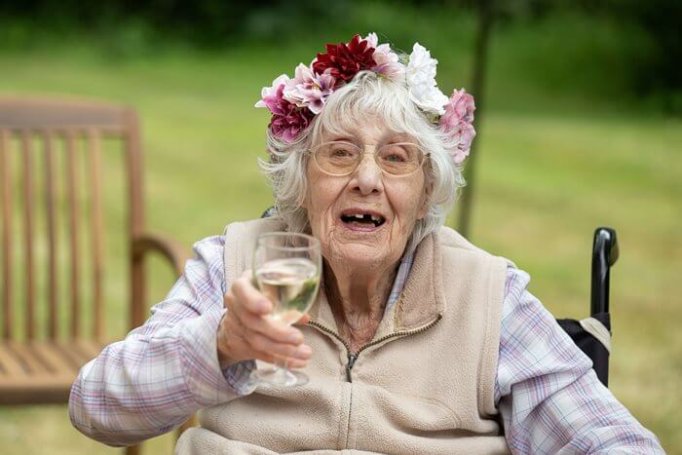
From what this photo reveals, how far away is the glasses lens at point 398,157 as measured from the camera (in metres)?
2.52

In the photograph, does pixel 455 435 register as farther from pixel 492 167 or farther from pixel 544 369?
pixel 492 167

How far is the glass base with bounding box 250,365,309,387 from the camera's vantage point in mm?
2135

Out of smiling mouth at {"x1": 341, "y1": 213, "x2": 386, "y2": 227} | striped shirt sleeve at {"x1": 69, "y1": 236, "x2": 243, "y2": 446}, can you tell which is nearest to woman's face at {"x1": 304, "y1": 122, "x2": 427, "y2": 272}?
smiling mouth at {"x1": 341, "y1": 213, "x2": 386, "y2": 227}

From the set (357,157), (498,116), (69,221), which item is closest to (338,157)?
(357,157)

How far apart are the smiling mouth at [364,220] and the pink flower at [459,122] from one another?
226mm

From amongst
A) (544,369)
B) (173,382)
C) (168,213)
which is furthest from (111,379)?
(168,213)

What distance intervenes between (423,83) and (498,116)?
9.32m

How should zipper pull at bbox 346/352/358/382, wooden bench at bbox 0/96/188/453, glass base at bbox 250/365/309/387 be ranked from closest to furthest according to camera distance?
glass base at bbox 250/365/309/387, zipper pull at bbox 346/352/358/382, wooden bench at bbox 0/96/188/453

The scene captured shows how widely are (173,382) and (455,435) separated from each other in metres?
0.63

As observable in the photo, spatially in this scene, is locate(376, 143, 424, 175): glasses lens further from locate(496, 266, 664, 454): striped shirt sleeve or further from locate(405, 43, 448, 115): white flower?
locate(496, 266, 664, 454): striped shirt sleeve

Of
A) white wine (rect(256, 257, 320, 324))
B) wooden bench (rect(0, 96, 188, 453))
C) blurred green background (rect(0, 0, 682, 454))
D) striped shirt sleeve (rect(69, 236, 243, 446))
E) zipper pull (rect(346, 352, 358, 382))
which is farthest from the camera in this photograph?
blurred green background (rect(0, 0, 682, 454))

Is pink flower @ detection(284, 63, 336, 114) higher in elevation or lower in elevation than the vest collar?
higher

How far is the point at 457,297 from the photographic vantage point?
2.59 metres

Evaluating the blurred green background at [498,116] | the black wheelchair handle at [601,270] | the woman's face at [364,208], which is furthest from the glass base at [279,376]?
the blurred green background at [498,116]
